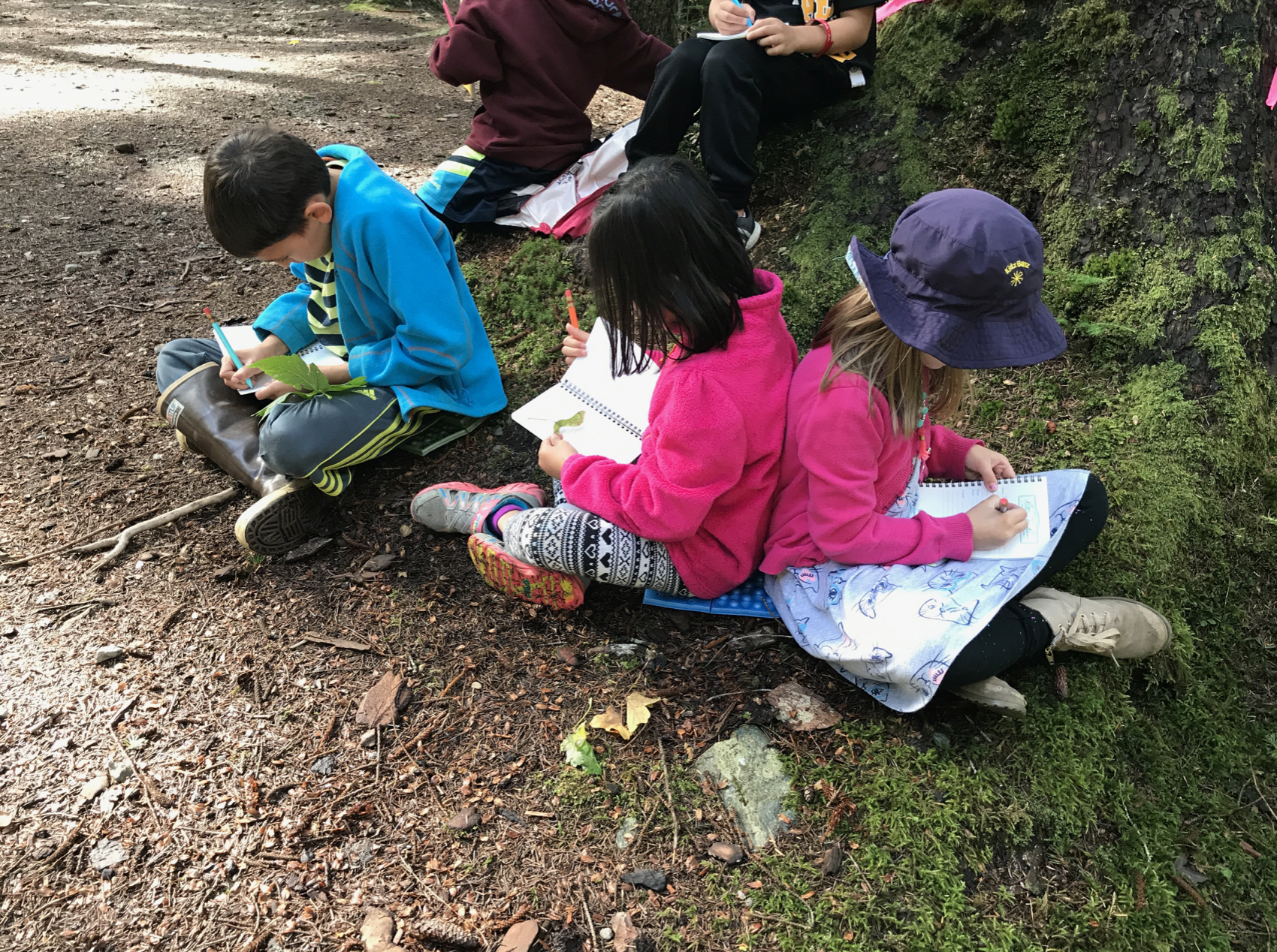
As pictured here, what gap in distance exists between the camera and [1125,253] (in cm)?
281

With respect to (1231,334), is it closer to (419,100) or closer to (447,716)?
(447,716)

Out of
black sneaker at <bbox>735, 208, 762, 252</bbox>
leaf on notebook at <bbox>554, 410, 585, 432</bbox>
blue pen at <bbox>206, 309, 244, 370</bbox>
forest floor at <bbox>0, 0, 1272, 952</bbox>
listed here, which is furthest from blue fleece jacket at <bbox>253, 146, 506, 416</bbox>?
black sneaker at <bbox>735, 208, 762, 252</bbox>

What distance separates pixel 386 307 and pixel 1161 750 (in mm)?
2915

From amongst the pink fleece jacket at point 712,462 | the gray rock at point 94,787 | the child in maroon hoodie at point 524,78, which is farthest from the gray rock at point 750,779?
the child in maroon hoodie at point 524,78

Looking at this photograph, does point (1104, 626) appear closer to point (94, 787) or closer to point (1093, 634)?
point (1093, 634)

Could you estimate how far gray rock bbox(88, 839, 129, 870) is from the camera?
2.09m

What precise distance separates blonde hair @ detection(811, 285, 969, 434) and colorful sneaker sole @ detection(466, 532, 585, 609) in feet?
3.34

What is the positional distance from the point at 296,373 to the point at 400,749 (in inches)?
56.4

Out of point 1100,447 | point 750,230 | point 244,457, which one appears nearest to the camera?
point 1100,447

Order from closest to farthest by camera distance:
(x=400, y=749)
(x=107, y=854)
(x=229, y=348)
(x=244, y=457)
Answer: (x=107, y=854) → (x=400, y=749) → (x=244, y=457) → (x=229, y=348)

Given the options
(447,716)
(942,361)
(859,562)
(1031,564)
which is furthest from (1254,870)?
(447,716)

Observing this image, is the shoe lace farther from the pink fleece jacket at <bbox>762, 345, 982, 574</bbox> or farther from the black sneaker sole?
the black sneaker sole

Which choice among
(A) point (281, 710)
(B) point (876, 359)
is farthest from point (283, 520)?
(B) point (876, 359)

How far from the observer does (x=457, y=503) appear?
9.63ft
